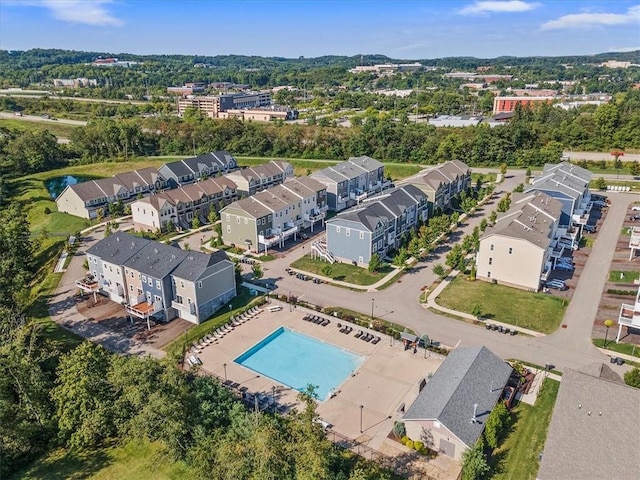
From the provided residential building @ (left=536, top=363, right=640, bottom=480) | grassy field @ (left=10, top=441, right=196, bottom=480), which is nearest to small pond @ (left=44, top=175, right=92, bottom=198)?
grassy field @ (left=10, top=441, right=196, bottom=480)

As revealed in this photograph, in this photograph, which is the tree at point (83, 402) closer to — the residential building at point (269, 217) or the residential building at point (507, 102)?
the residential building at point (269, 217)

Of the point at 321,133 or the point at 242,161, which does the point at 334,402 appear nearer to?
the point at 242,161

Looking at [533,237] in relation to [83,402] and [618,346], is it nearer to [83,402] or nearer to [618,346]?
[618,346]

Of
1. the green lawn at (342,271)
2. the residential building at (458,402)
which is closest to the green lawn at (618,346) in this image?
the residential building at (458,402)

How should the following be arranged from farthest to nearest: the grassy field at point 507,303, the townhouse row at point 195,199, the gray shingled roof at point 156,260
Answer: the townhouse row at point 195,199
the gray shingled roof at point 156,260
the grassy field at point 507,303

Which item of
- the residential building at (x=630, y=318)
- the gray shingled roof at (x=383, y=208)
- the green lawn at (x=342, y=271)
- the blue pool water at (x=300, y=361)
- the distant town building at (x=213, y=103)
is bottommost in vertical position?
the blue pool water at (x=300, y=361)

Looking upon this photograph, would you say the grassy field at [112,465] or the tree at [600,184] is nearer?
the grassy field at [112,465]

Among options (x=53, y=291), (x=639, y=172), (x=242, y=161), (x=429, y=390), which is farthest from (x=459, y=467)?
(x=242, y=161)
